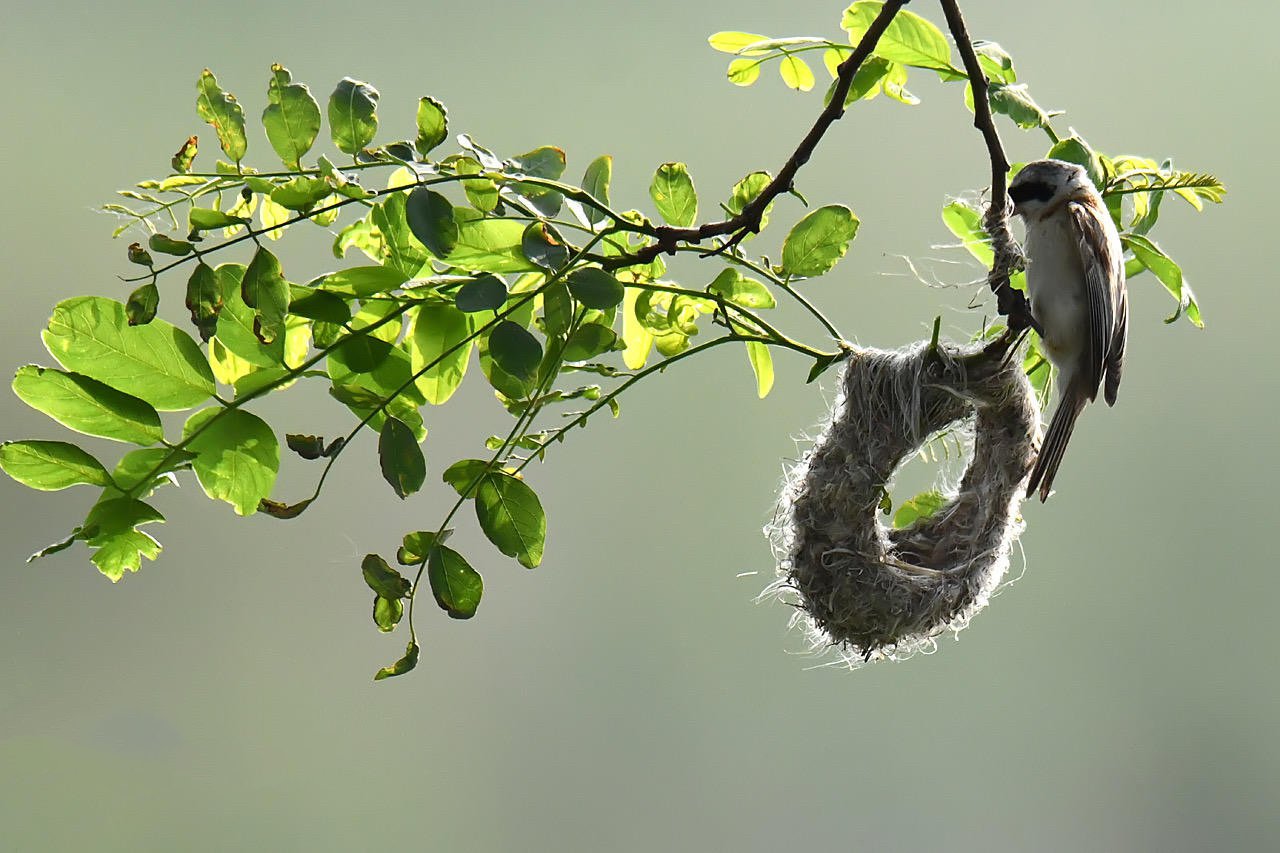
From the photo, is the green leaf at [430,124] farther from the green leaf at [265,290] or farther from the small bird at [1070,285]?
the small bird at [1070,285]

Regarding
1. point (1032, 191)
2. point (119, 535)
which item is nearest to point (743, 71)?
point (1032, 191)

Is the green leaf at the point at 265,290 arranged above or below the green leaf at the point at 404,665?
above

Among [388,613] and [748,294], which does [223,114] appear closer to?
[388,613]

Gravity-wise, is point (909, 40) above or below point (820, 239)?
above

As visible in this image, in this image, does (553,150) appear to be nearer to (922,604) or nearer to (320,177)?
(320,177)

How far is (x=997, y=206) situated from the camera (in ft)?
2.61

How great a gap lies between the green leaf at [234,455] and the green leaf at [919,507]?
0.65 m

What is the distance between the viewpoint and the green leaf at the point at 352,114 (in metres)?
0.61

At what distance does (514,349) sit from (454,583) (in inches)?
6.6

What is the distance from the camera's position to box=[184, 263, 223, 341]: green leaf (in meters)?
0.62

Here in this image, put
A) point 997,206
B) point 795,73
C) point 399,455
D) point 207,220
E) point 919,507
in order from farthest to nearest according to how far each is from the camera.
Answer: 1. point 919,507
2. point 795,73
3. point 997,206
4. point 399,455
5. point 207,220

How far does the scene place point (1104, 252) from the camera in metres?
0.83

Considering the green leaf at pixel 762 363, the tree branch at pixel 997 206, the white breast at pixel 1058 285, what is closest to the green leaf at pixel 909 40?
the tree branch at pixel 997 206

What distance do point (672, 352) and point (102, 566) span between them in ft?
1.68
